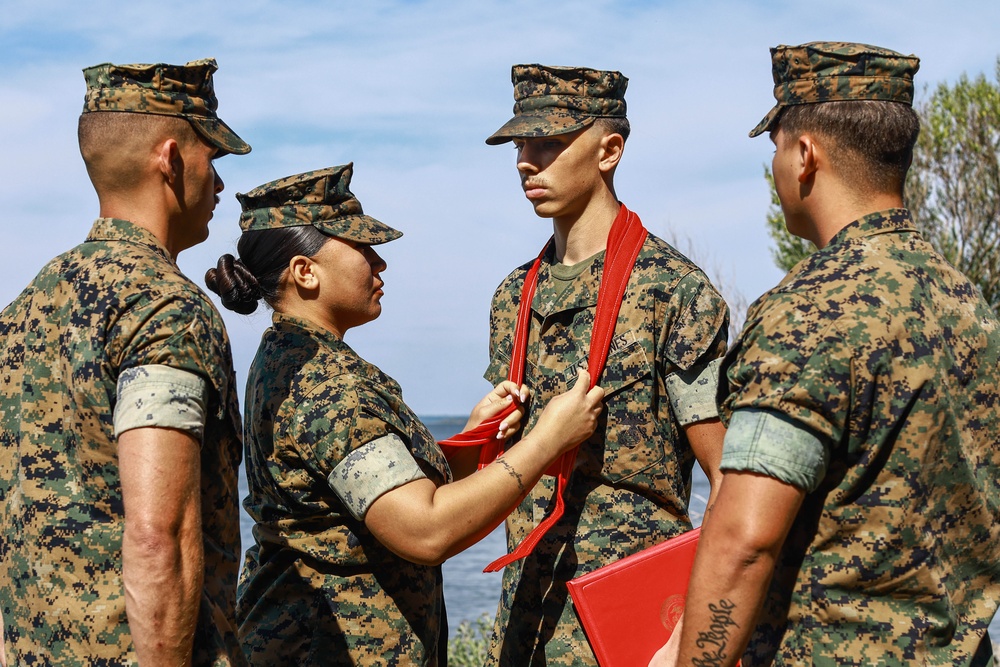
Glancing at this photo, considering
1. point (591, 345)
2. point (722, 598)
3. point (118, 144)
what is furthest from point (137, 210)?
point (722, 598)

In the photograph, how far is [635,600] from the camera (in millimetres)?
3639

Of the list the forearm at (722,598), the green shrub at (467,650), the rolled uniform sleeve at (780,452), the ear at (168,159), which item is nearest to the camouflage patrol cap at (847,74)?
the rolled uniform sleeve at (780,452)

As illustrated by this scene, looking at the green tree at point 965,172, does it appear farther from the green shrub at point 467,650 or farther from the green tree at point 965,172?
the green shrub at point 467,650

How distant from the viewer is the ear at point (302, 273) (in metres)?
4.06

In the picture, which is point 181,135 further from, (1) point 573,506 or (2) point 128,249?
(1) point 573,506

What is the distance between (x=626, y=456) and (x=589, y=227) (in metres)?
0.95

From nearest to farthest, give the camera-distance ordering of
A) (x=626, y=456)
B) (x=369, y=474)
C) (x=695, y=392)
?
(x=369, y=474)
(x=695, y=392)
(x=626, y=456)

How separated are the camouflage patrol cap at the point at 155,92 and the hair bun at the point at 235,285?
60 cm

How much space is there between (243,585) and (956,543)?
7.77ft

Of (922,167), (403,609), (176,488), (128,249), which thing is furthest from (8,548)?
(922,167)

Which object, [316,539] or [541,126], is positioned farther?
[541,126]

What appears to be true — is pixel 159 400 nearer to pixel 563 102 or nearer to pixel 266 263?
pixel 266 263

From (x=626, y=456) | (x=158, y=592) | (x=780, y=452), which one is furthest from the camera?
(x=626, y=456)

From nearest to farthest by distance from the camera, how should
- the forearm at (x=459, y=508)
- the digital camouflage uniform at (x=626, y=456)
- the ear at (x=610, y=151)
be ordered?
the forearm at (x=459, y=508), the digital camouflage uniform at (x=626, y=456), the ear at (x=610, y=151)
